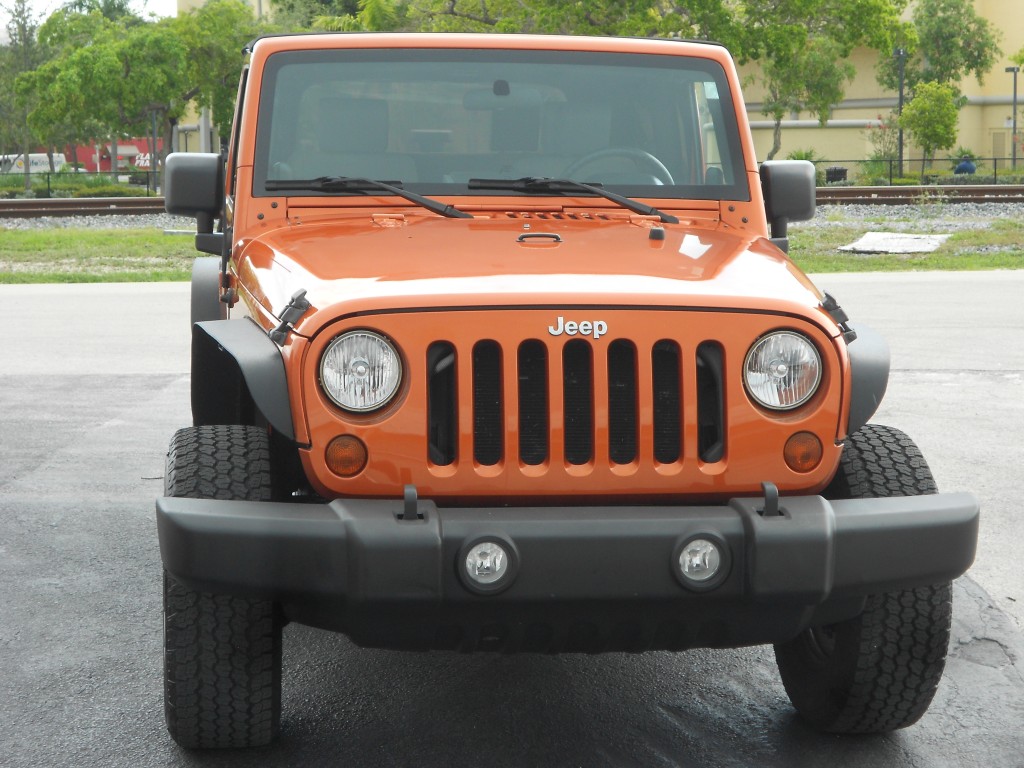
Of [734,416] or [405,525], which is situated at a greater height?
[734,416]

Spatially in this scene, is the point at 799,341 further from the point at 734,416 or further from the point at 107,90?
the point at 107,90

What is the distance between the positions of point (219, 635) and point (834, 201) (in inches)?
980

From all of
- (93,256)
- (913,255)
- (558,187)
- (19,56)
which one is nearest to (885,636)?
(558,187)

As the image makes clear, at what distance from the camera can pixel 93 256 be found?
62.9 ft

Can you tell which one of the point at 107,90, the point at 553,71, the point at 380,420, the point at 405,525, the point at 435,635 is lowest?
the point at 435,635

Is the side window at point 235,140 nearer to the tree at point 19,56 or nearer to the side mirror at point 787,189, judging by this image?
the side mirror at point 787,189

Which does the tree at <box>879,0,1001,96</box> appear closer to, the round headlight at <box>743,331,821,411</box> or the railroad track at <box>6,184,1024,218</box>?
the railroad track at <box>6,184,1024,218</box>

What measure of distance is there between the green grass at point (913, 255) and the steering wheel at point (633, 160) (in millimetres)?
12941

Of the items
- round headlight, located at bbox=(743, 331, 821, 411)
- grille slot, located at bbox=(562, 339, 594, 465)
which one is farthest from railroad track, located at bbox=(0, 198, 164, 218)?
round headlight, located at bbox=(743, 331, 821, 411)

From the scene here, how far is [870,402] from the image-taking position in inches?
127

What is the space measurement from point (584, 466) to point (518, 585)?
340 millimetres

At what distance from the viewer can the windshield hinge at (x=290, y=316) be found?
124 inches

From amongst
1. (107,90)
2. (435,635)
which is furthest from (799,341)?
(107,90)

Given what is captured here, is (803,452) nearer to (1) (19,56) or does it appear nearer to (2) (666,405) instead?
(2) (666,405)
